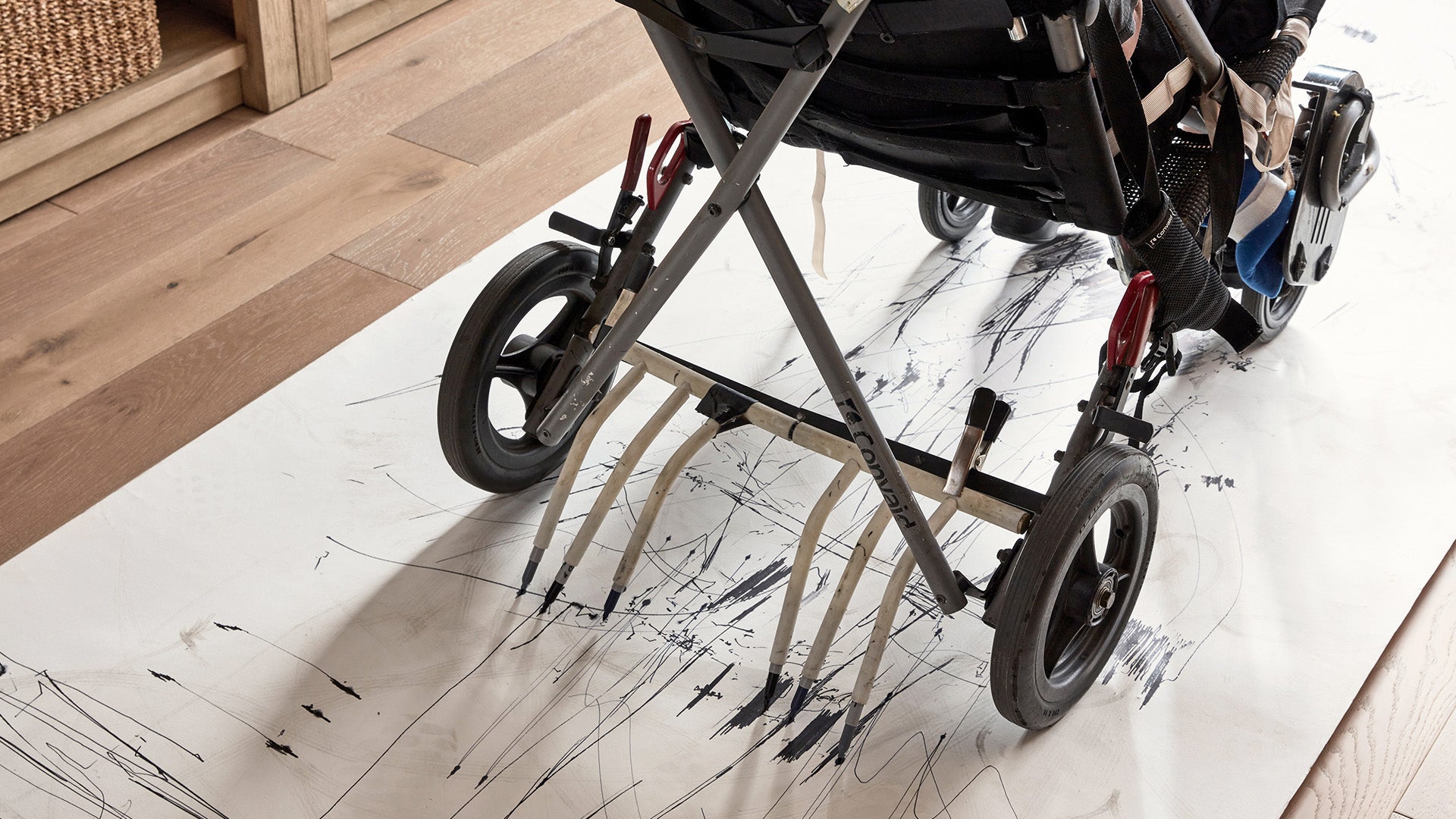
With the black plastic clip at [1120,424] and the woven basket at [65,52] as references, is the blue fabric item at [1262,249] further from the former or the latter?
the woven basket at [65,52]

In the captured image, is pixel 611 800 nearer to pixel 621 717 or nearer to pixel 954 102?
pixel 621 717

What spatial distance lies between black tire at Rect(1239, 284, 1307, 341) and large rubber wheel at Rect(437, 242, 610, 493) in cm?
92

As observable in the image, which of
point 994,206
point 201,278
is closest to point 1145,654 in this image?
point 994,206

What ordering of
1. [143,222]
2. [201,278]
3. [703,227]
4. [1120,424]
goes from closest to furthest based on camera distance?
[703,227] → [1120,424] → [201,278] → [143,222]

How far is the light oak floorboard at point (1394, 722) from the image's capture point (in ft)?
4.45

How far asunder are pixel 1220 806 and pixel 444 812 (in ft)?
2.49

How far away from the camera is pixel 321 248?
2.10 m

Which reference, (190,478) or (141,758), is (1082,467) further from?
(190,478)

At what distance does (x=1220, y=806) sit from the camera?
133 cm

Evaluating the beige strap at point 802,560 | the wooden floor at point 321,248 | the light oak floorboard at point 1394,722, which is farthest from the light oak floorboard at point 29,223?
the light oak floorboard at point 1394,722

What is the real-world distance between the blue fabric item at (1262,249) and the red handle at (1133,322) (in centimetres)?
27

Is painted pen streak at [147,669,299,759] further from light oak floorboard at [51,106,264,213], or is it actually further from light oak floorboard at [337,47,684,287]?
light oak floorboard at [51,106,264,213]

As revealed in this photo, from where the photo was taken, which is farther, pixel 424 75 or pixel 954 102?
pixel 424 75

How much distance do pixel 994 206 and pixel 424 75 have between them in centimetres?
156
